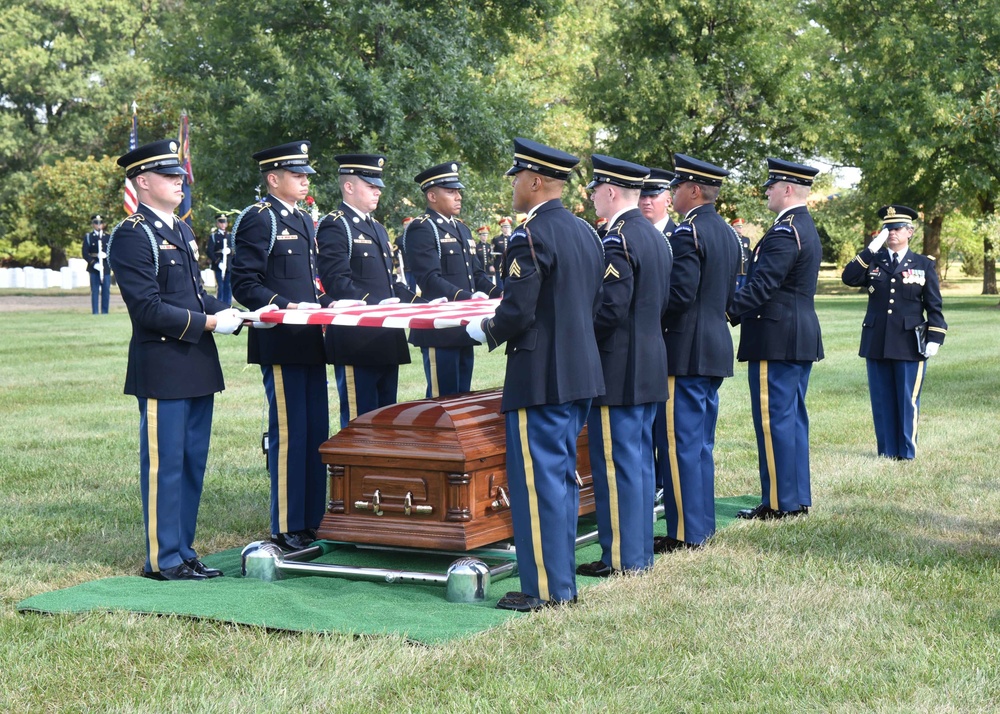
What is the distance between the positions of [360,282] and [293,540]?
62.2 inches

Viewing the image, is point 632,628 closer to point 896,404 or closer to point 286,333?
point 286,333

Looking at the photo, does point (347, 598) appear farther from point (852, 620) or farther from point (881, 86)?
point (881, 86)

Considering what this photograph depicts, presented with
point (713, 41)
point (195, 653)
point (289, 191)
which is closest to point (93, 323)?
point (289, 191)

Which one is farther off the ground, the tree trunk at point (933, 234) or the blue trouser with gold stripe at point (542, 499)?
the tree trunk at point (933, 234)

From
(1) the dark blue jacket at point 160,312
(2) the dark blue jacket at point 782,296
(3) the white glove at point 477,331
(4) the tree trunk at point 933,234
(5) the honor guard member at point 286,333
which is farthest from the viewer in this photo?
(4) the tree trunk at point 933,234

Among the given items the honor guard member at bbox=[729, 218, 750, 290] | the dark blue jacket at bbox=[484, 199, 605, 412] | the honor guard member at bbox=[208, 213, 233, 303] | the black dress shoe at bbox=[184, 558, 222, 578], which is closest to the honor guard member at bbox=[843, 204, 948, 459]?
the honor guard member at bbox=[729, 218, 750, 290]

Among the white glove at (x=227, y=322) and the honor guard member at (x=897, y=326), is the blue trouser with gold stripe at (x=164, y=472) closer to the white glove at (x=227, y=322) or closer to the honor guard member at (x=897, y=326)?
the white glove at (x=227, y=322)

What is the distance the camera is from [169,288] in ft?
18.8

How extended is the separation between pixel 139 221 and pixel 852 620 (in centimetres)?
374

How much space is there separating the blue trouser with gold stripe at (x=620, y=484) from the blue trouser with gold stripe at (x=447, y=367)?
272cm

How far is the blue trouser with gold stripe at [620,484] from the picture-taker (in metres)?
5.73

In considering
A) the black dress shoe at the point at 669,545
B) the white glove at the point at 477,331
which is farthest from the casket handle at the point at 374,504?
the black dress shoe at the point at 669,545

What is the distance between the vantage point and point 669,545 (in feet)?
21.2

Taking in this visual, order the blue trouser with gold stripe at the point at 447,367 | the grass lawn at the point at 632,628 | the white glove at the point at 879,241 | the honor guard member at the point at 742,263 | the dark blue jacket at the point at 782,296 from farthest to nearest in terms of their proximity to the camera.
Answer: the white glove at the point at 879,241 < the blue trouser with gold stripe at the point at 447,367 < the dark blue jacket at the point at 782,296 < the honor guard member at the point at 742,263 < the grass lawn at the point at 632,628
